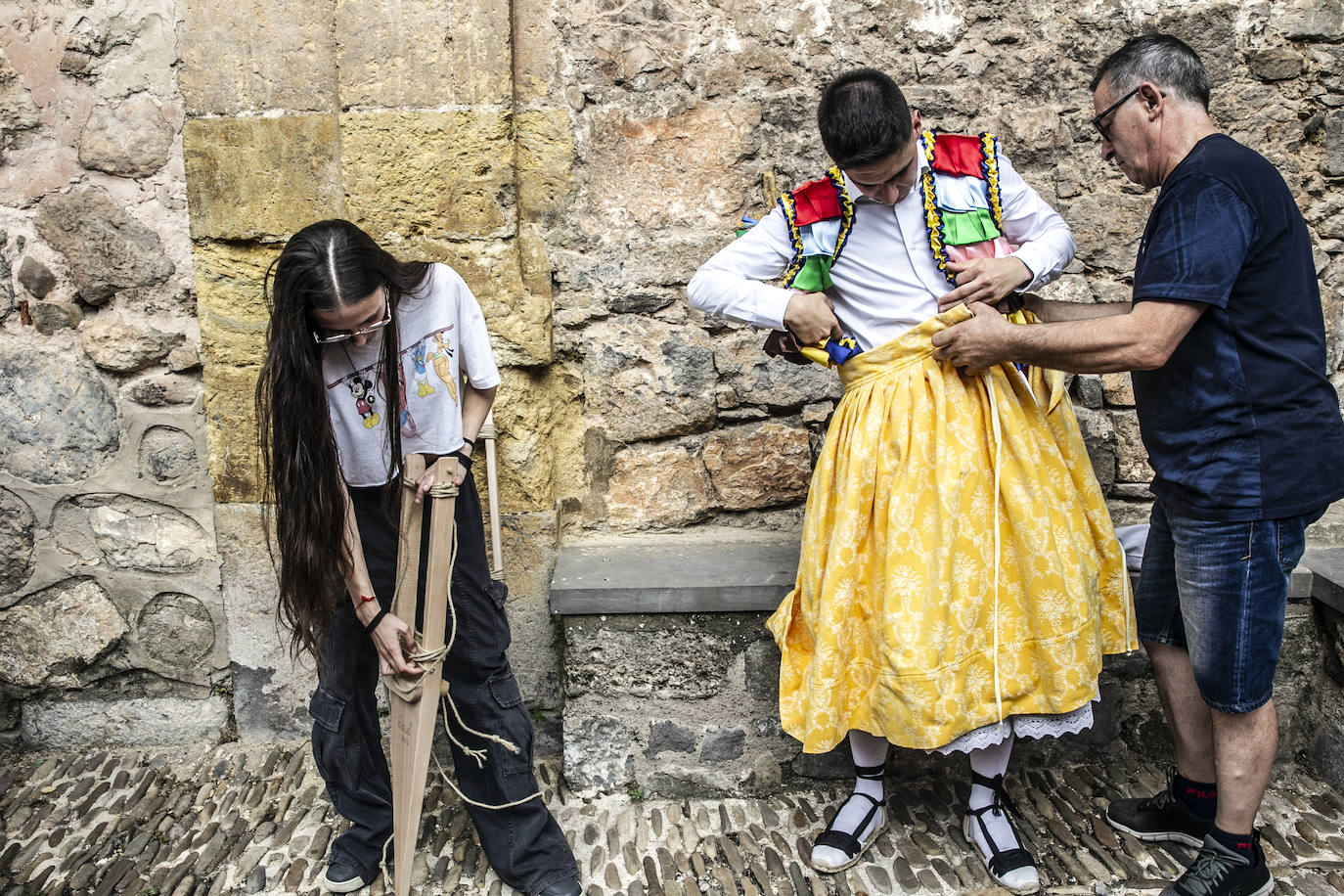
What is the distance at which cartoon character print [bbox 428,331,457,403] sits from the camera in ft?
7.24

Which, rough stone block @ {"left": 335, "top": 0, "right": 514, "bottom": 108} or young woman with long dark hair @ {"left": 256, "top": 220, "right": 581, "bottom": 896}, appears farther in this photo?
rough stone block @ {"left": 335, "top": 0, "right": 514, "bottom": 108}

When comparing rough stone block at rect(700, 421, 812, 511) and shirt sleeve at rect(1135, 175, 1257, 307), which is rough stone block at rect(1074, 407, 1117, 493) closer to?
rough stone block at rect(700, 421, 812, 511)

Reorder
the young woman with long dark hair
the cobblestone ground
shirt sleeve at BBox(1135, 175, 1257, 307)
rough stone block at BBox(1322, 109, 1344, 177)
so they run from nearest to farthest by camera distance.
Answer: shirt sleeve at BBox(1135, 175, 1257, 307)
the young woman with long dark hair
the cobblestone ground
rough stone block at BBox(1322, 109, 1344, 177)

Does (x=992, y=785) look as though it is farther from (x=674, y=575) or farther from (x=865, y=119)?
(x=865, y=119)

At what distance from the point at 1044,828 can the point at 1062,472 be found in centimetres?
98

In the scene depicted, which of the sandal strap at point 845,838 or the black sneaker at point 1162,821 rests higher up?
the black sneaker at point 1162,821

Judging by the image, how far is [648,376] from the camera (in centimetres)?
302

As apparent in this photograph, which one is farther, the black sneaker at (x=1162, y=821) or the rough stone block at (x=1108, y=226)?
the rough stone block at (x=1108, y=226)

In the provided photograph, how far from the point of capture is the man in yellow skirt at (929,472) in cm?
217

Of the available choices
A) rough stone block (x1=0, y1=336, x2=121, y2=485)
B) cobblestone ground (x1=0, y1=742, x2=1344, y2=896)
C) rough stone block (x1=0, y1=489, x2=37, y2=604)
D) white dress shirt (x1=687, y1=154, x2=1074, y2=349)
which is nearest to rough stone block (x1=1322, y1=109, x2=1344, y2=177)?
white dress shirt (x1=687, y1=154, x2=1074, y2=349)

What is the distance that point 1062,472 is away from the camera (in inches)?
89.4

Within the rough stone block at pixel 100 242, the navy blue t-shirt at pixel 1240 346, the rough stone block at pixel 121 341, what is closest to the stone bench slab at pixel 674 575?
the navy blue t-shirt at pixel 1240 346

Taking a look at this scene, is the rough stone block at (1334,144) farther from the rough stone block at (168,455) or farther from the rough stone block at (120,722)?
the rough stone block at (120,722)

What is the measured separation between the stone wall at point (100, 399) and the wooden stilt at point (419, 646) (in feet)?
3.70
